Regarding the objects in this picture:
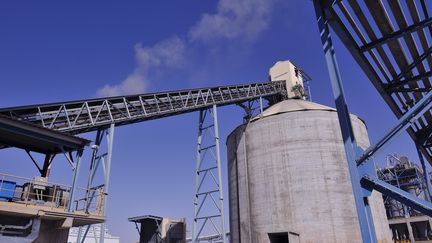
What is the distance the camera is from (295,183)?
22656 mm

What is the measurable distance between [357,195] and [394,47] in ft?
16.7

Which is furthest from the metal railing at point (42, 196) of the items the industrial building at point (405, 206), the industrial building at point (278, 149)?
the industrial building at point (405, 206)

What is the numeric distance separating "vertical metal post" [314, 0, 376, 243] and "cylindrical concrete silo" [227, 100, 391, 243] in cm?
1430

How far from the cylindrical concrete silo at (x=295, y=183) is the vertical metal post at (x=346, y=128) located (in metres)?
14.3

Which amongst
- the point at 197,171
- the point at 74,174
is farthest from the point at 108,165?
the point at 197,171

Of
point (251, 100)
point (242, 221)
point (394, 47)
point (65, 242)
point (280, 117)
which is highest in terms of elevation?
point (251, 100)

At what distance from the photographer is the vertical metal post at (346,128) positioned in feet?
25.5

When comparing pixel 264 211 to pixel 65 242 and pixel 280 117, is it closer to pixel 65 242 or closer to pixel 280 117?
pixel 280 117

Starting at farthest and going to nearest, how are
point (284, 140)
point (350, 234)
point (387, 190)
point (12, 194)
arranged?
point (284, 140), point (350, 234), point (12, 194), point (387, 190)

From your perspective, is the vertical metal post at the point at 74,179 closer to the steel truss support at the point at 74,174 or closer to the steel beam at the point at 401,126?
the steel truss support at the point at 74,174

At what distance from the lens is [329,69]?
9164 mm

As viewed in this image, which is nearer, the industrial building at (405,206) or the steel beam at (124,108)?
the steel beam at (124,108)

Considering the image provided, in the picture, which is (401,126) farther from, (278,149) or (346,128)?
(278,149)

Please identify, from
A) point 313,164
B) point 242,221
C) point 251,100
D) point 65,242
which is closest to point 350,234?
point 313,164
